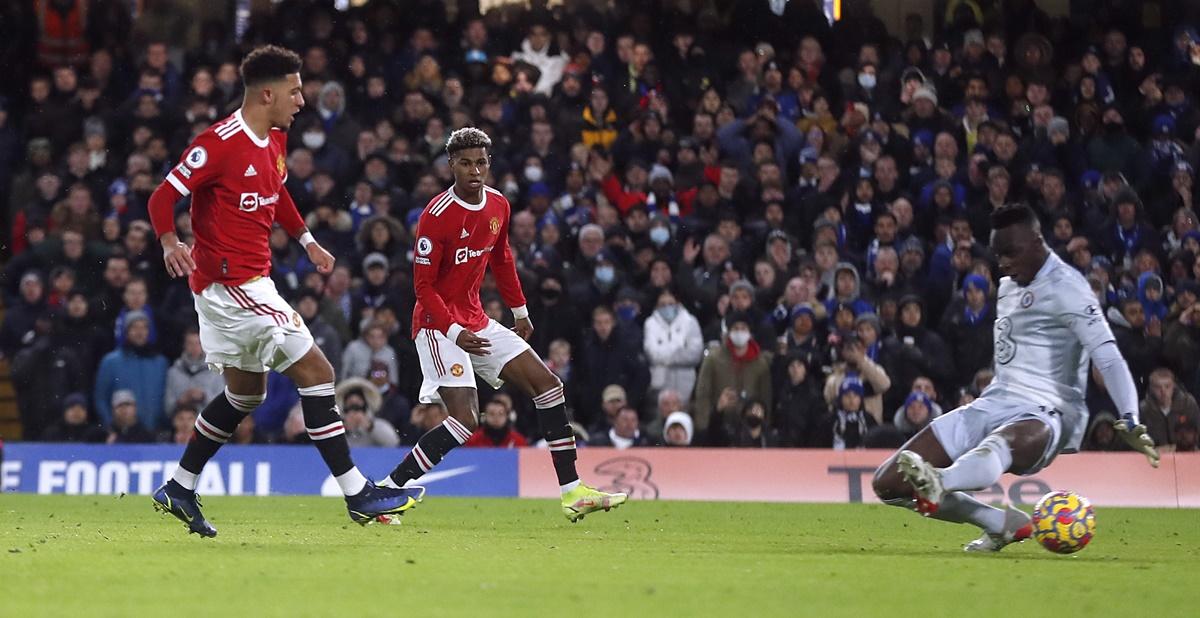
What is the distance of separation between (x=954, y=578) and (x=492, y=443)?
9.84 metres

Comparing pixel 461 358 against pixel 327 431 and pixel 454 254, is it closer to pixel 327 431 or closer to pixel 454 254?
pixel 454 254

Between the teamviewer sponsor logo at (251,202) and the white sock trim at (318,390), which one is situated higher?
the teamviewer sponsor logo at (251,202)

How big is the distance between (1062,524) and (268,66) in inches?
185

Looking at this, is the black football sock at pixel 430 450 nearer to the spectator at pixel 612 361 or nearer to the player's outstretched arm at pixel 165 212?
the player's outstretched arm at pixel 165 212

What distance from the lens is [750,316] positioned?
17.1 m

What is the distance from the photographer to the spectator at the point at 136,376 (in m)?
17.2

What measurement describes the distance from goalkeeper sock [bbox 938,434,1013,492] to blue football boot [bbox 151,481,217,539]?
3857 mm

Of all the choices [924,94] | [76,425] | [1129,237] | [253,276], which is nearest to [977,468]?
[253,276]

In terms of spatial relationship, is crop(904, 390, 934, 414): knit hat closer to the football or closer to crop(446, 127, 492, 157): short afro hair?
crop(446, 127, 492, 157): short afro hair

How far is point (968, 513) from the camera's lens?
29.4ft

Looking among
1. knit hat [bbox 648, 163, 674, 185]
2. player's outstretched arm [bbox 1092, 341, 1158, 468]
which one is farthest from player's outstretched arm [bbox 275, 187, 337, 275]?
knit hat [bbox 648, 163, 674, 185]

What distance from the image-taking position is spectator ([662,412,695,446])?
54.9 feet

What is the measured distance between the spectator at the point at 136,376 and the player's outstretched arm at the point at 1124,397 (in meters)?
11.0

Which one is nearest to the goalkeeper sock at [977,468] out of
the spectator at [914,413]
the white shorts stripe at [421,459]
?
the white shorts stripe at [421,459]
